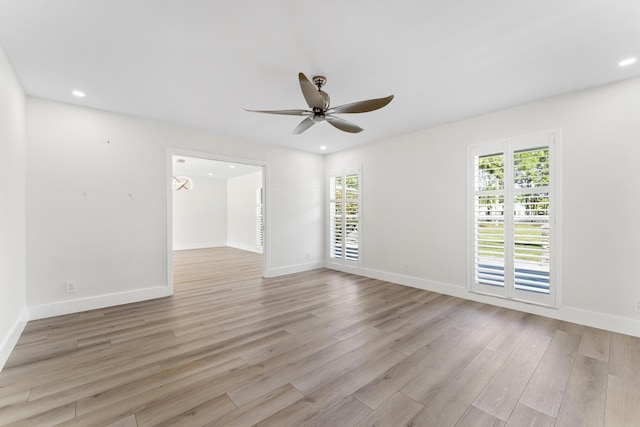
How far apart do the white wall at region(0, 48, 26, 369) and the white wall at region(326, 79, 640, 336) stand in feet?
16.4

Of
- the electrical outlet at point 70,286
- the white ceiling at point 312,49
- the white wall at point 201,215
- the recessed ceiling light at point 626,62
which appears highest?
the recessed ceiling light at point 626,62

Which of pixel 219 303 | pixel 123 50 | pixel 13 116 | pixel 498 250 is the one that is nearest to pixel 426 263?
pixel 498 250

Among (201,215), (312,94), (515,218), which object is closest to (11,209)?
(312,94)

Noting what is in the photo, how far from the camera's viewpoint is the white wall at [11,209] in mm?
2334

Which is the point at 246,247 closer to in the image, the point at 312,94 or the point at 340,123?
the point at 340,123

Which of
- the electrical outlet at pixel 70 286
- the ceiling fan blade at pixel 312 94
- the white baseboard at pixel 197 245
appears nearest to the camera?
the ceiling fan blade at pixel 312 94

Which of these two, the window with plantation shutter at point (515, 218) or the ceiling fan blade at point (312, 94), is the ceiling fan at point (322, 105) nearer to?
the ceiling fan blade at point (312, 94)

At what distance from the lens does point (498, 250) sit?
365 centimetres

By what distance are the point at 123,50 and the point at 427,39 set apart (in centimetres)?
259

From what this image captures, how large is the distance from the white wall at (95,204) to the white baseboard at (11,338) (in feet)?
0.64

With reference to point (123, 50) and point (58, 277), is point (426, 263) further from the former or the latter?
point (58, 277)

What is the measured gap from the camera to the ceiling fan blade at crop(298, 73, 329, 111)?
213 centimetres

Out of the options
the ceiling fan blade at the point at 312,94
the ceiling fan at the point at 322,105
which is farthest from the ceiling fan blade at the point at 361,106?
the ceiling fan blade at the point at 312,94

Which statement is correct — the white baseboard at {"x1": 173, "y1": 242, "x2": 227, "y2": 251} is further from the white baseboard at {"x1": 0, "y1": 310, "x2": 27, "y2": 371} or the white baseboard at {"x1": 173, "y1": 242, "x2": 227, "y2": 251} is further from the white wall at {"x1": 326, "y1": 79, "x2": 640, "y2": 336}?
the white wall at {"x1": 326, "y1": 79, "x2": 640, "y2": 336}
